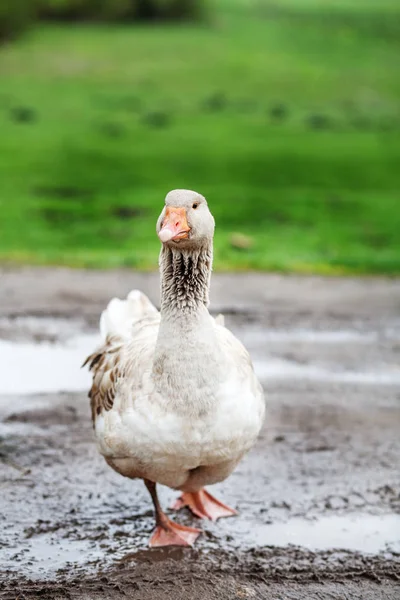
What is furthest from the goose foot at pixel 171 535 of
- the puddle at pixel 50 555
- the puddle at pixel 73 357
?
the puddle at pixel 73 357

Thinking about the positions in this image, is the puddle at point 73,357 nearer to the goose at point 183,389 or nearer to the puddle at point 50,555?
the puddle at point 50,555

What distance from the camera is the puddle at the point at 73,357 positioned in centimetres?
718

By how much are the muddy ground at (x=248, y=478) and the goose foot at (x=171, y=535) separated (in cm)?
6

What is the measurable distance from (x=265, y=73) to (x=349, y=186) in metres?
8.50

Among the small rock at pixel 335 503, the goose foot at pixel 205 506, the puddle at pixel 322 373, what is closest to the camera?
the goose foot at pixel 205 506

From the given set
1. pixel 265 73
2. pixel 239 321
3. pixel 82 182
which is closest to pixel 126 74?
pixel 265 73

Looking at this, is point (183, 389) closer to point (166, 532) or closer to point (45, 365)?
point (166, 532)

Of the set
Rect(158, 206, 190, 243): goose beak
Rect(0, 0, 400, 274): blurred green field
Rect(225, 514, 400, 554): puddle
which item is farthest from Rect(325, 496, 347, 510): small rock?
Rect(0, 0, 400, 274): blurred green field

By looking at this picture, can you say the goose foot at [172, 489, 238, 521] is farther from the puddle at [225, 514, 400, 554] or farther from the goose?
the goose

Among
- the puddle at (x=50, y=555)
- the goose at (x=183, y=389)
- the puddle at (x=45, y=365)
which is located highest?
the goose at (x=183, y=389)

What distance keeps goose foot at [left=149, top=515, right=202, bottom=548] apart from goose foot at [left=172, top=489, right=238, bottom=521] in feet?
0.71

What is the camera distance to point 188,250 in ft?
14.9

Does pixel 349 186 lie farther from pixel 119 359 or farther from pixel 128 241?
pixel 119 359

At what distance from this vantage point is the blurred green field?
11.7m
